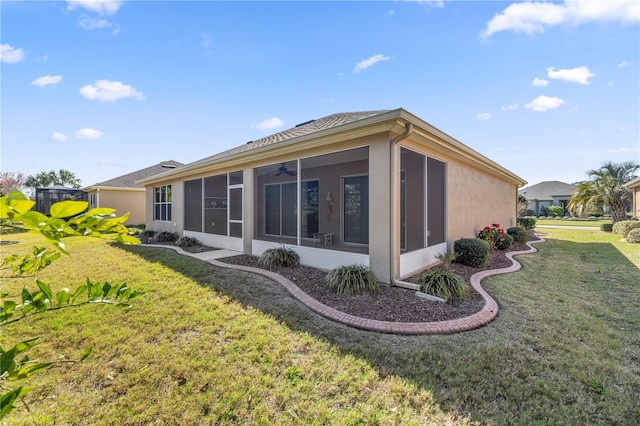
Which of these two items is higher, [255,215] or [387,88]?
[387,88]

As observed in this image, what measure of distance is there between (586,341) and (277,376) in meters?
4.11

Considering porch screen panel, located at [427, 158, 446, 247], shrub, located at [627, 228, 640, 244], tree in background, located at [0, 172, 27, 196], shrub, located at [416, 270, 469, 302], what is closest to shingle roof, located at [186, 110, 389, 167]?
porch screen panel, located at [427, 158, 446, 247]

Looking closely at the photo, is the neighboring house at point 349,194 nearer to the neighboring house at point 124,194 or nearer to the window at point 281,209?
the window at point 281,209

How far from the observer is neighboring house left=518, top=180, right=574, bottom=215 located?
120 feet

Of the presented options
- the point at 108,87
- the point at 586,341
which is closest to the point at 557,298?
the point at 586,341

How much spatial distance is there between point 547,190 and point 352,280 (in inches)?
1823

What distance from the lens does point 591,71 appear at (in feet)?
28.2

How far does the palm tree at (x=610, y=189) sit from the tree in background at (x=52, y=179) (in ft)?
195

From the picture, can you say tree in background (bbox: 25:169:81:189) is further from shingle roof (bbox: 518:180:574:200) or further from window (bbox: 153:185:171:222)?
shingle roof (bbox: 518:180:574:200)

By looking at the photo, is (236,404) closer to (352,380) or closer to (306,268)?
(352,380)

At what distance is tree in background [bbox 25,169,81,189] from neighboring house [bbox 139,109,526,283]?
40470mm

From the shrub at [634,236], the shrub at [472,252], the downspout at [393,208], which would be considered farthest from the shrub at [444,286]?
the shrub at [634,236]

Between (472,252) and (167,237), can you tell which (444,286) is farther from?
(167,237)

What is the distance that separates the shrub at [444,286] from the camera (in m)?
5.15
